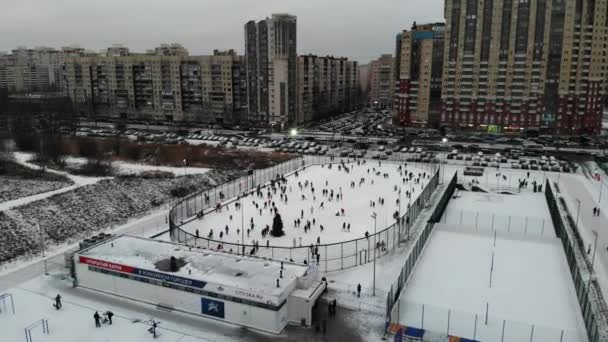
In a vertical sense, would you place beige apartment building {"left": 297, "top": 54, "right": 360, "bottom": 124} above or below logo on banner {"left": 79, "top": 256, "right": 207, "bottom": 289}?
above

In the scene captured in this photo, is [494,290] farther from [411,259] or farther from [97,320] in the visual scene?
[97,320]

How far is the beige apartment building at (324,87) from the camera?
109750 millimetres

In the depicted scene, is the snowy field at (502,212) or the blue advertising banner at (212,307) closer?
the blue advertising banner at (212,307)

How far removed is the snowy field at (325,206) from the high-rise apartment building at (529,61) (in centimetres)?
3790

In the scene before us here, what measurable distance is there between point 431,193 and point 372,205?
8046mm

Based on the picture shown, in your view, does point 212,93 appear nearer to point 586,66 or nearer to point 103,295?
point 586,66

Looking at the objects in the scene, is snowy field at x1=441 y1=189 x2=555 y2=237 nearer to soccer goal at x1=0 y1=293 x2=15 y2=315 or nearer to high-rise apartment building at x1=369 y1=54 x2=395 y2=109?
soccer goal at x1=0 y1=293 x2=15 y2=315

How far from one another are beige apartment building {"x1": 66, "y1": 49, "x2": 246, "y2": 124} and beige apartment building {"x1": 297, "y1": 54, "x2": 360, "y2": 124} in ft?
45.1

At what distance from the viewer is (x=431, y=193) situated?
156 feet

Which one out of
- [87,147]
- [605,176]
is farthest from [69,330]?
[605,176]

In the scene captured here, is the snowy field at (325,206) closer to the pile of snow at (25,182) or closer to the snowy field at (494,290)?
the snowy field at (494,290)

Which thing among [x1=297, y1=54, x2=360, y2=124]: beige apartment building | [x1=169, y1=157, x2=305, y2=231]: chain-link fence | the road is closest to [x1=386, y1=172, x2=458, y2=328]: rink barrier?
the road

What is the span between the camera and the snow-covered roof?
73.8 ft

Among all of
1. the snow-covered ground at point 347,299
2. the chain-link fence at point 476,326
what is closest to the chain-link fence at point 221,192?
the snow-covered ground at point 347,299
